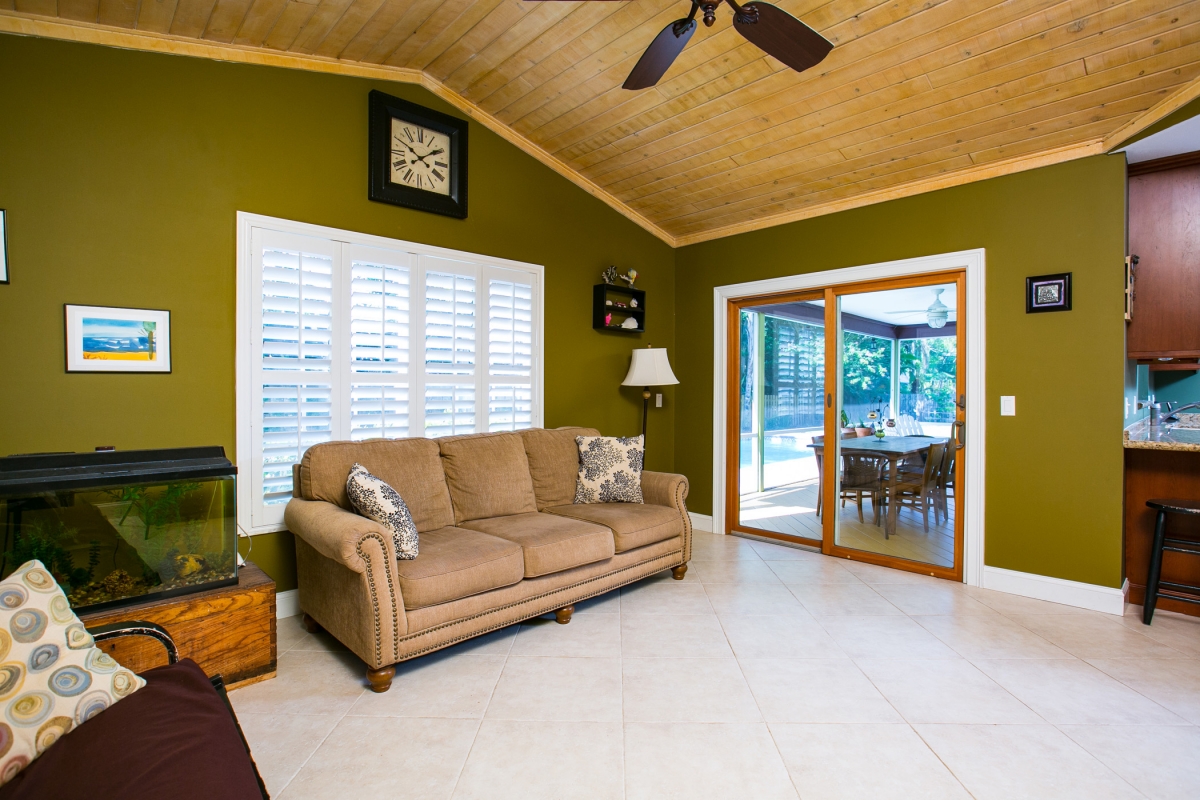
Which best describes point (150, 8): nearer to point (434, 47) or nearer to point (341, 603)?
point (434, 47)

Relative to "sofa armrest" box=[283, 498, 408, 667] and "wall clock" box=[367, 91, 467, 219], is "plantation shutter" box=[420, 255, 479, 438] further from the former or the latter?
"sofa armrest" box=[283, 498, 408, 667]

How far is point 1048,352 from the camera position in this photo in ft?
11.2

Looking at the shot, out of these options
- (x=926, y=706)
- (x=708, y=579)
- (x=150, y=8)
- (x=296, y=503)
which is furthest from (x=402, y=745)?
(x=150, y=8)

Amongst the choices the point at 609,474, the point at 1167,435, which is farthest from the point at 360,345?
the point at 1167,435

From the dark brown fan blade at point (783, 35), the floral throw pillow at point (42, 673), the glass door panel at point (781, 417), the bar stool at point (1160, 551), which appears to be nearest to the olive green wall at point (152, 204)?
the floral throw pillow at point (42, 673)

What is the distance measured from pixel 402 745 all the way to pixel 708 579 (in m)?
2.26

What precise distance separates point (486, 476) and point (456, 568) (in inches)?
35.9

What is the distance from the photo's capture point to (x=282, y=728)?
2070mm

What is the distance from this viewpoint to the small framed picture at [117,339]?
250cm

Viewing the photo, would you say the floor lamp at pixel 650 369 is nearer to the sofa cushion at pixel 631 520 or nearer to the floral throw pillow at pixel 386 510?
the sofa cushion at pixel 631 520

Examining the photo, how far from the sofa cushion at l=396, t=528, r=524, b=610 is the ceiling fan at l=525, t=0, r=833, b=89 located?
2174mm

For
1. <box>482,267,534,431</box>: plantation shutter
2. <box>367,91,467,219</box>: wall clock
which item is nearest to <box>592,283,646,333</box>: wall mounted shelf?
<box>482,267,534,431</box>: plantation shutter

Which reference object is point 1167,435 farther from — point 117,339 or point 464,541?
point 117,339

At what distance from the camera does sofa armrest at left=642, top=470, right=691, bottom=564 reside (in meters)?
3.72
